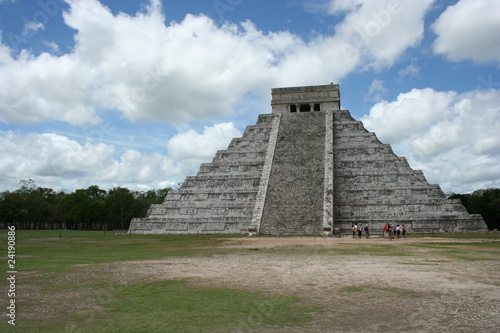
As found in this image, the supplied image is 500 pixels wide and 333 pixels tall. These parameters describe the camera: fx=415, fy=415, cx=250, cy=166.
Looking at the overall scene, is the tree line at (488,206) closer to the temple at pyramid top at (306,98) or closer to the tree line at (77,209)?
the temple at pyramid top at (306,98)

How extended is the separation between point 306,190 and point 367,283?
15.7 m

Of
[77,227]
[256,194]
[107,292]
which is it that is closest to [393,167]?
[256,194]

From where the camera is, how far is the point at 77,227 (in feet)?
208

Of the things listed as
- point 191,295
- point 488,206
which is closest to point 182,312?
point 191,295

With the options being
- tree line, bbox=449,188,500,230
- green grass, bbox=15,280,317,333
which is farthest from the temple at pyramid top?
green grass, bbox=15,280,317,333

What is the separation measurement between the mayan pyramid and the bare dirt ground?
987 centimetres

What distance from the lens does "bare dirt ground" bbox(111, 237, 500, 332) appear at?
449cm

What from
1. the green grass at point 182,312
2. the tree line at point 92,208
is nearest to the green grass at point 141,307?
the green grass at point 182,312

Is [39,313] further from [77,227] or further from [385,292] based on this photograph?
[77,227]

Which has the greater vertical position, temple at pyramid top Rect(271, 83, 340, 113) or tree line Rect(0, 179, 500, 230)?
temple at pyramid top Rect(271, 83, 340, 113)

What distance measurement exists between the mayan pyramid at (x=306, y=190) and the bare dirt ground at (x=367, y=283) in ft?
32.4

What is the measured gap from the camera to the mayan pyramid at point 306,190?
68.7 ft

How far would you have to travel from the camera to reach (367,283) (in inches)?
262

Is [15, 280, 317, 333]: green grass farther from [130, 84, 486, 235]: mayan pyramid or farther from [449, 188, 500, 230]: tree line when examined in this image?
[449, 188, 500, 230]: tree line
